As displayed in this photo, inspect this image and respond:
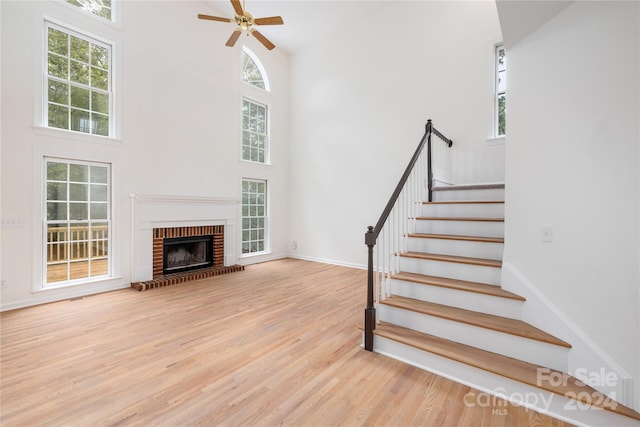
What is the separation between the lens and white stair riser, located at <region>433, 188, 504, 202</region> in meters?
3.98

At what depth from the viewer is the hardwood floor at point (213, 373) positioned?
1750mm

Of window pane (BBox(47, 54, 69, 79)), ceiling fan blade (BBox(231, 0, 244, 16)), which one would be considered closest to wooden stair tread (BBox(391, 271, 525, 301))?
ceiling fan blade (BBox(231, 0, 244, 16))

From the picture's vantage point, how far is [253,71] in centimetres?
654

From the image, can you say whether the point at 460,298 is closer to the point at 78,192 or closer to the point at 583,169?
the point at 583,169

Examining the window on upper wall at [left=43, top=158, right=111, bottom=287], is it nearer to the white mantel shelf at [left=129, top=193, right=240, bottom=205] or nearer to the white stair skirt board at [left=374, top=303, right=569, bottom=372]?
the white mantel shelf at [left=129, top=193, right=240, bottom=205]

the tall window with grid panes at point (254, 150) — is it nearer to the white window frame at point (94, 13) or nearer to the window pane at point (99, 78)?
the white window frame at point (94, 13)

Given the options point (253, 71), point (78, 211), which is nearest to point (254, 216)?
point (78, 211)

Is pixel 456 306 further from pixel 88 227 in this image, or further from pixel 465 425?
pixel 88 227

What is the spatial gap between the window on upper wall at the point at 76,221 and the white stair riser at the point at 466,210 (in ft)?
15.4

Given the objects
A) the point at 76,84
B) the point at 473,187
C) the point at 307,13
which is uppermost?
the point at 307,13

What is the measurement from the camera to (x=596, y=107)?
71.8 inches

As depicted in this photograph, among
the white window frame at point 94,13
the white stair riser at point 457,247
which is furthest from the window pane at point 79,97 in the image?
the white stair riser at point 457,247

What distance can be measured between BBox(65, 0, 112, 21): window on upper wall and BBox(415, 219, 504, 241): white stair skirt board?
18.2 ft

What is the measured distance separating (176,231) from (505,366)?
5003 millimetres
